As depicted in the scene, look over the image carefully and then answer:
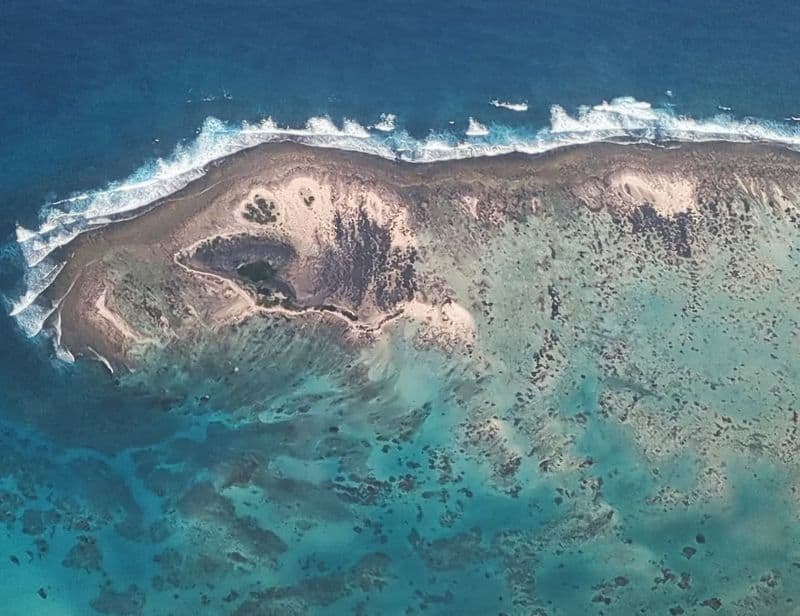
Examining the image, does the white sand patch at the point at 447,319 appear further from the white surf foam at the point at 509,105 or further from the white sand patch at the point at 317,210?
the white surf foam at the point at 509,105

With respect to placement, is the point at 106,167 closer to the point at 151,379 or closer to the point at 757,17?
the point at 151,379

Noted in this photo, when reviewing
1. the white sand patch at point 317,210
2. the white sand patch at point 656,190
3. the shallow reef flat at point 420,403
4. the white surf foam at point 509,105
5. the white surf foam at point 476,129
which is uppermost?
the white surf foam at point 509,105

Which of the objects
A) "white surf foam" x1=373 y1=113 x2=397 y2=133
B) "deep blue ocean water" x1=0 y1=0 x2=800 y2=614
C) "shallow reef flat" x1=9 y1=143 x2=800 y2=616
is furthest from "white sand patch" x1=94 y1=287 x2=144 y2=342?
"white surf foam" x1=373 y1=113 x2=397 y2=133

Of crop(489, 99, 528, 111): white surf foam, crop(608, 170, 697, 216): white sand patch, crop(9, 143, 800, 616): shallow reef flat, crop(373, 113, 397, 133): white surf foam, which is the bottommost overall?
crop(9, 143, 800, 616): shallow reef flat

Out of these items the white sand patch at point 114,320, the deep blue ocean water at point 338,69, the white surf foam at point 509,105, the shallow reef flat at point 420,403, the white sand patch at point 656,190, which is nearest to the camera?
the shallow reef flat at point 420,403

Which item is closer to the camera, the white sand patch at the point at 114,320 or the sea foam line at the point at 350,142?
the white sand patch at the point at 114,320

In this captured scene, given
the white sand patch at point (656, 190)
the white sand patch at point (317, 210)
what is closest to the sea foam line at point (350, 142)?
the white sand patch at point (656, 190)

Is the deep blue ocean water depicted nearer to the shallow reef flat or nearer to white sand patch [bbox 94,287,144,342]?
the shallow reef flat
